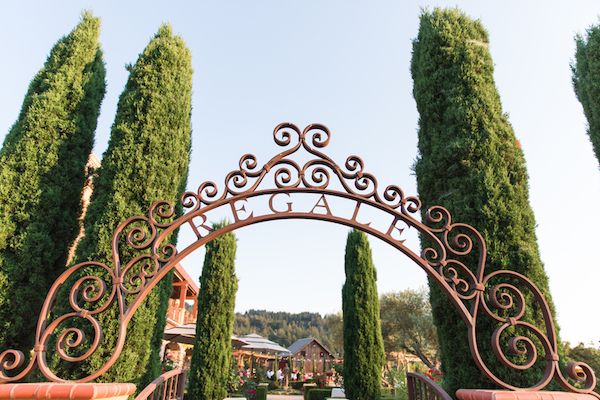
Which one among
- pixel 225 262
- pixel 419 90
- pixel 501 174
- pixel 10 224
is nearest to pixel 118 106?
pixel 10 224

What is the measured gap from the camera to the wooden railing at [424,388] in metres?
2.84

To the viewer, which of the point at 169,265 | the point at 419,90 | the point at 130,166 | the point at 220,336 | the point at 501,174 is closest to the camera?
the point at 169,265

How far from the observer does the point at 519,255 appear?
382 centimetres

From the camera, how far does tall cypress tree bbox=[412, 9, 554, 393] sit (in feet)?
12.5

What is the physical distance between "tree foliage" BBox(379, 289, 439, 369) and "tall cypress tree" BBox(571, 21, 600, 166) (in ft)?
66.1

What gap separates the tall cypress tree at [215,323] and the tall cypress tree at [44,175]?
6.25m

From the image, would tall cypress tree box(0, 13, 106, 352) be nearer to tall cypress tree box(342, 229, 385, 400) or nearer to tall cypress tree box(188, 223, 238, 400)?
tall cypress tree box(188, 223, 238, 400)

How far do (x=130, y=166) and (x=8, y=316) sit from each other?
2.14 m

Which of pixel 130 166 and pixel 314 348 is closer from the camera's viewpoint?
pixel 130 166

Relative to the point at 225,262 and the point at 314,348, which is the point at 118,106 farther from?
the point at 314,348

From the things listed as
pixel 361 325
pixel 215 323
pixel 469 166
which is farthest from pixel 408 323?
pixel 469 166

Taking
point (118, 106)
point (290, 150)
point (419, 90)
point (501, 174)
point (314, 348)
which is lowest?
point (314, 348)

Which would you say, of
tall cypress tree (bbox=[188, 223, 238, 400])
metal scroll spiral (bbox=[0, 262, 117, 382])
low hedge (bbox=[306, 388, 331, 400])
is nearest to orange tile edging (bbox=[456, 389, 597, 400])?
metal scroll spiral (bbox=[0, 262, 117, 382])

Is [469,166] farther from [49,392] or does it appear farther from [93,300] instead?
[49,392]
